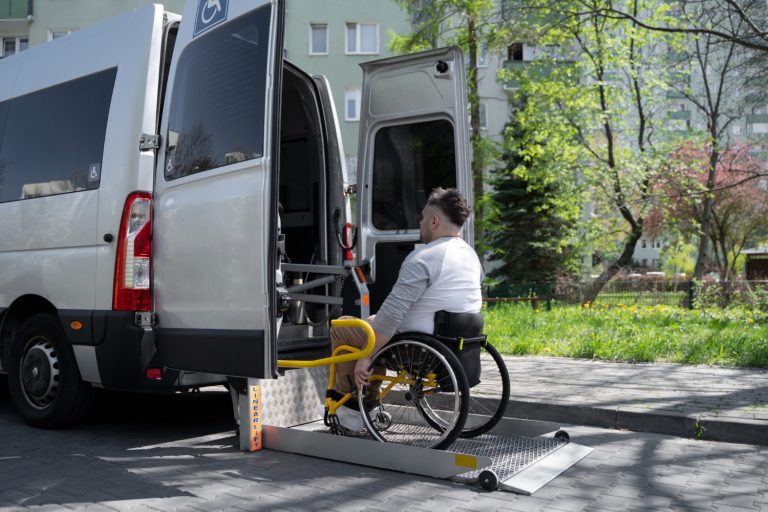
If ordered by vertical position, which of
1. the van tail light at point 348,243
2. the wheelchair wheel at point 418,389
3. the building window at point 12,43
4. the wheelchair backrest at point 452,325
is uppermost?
the building window at point 12,43

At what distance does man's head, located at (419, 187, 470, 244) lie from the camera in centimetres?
474

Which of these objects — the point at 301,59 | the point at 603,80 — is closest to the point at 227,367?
the point at 603,80

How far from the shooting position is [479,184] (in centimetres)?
2125

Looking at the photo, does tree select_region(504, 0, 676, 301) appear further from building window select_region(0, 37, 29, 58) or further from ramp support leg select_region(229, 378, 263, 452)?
building window select_region(0, 37, 29, 58)

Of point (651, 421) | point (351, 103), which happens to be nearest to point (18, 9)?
point (351, 103)

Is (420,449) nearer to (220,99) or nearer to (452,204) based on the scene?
(452,204)

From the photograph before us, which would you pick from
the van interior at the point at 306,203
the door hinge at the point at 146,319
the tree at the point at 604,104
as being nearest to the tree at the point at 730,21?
the van interior at the point at 306,203

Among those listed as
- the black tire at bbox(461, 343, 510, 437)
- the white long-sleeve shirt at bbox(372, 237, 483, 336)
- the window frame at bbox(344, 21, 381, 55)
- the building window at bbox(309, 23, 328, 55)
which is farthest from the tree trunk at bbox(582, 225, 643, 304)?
the building window at bbox(309, 23, 328, 55)

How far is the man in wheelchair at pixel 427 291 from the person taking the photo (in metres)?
4.42

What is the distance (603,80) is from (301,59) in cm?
1443

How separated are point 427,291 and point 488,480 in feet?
3.83

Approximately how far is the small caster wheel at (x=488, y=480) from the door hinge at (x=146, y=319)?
2.29 m

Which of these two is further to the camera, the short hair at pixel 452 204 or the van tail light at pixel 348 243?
the van tail light at pixel 348 243

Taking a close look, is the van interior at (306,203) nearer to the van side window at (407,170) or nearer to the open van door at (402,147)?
the open van door at (402,147)
